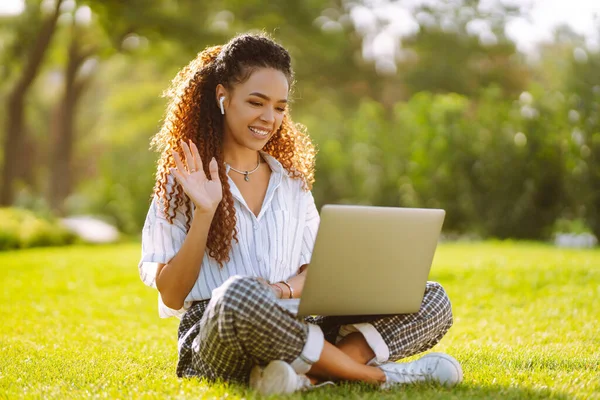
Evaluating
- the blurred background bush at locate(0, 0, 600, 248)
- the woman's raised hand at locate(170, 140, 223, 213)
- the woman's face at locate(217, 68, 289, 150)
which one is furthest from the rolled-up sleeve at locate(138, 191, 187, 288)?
the blurred background bush at locate(0, 0, 600, 248)

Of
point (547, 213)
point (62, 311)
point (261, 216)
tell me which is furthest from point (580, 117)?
point (261, 216)

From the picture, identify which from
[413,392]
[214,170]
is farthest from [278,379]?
[214,170]

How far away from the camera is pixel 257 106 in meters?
3.19

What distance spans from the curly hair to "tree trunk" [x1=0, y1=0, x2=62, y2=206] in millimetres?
13923

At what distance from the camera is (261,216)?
323cm

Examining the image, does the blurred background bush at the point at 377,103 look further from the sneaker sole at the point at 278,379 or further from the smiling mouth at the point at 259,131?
the sneaker sole at the point at 278,379

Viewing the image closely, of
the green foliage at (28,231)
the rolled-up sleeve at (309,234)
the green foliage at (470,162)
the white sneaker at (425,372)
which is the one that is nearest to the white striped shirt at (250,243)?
the rolled-up sleeve at (309,234)

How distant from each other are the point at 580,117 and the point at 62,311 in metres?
7.13

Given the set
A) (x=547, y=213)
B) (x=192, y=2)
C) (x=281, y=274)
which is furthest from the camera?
(x=192, y=2)

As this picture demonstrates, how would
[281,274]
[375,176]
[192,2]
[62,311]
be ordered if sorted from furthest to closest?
[192,2], [375,176], [62,311], [281,274]

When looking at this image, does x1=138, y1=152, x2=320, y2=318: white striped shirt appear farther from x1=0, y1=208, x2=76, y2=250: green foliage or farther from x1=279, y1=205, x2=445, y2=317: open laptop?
x1=0, y1=208, x2=76, y2=250: green foliage

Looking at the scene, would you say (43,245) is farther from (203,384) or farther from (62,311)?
A: (203,384)

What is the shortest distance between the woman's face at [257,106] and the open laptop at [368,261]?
28.4 inches

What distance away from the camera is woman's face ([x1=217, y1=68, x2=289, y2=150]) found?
10.4ft
